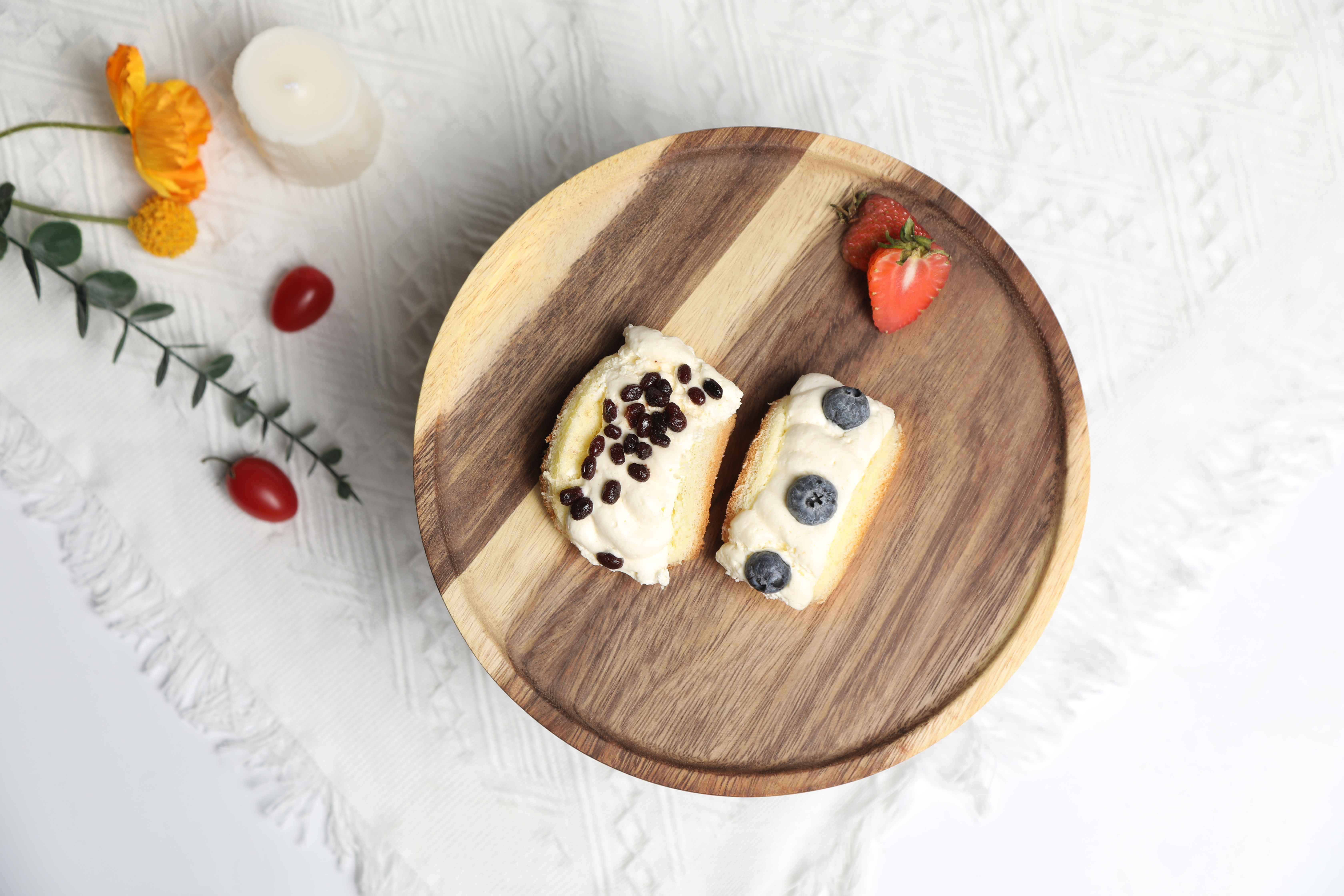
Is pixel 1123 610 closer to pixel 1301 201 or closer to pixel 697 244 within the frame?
pixel 1301 201

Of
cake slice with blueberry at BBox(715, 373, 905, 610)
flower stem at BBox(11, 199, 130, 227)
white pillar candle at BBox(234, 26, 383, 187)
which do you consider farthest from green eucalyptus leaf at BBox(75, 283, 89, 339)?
cake slice with blueberry at BBox(715, 373, 905, 610)

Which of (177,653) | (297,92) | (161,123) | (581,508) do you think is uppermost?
(297,92)

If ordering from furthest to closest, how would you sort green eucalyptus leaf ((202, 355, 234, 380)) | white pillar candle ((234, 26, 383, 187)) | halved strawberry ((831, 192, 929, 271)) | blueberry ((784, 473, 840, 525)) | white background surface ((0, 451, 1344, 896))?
white background surface ((0, 451, 1344, 896))
green eucalyptus leaf ((202, 355, 234, 380))
white pillar candle ((234, 26, 383, 187))
halved strawberry ((831, 192, 929, 271))
blueberry ((784, 473, 840, 525))

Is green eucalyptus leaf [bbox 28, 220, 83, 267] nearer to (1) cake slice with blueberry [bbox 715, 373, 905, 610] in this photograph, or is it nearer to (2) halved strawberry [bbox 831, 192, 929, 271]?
(1) cake slice with blueberry [bbox 715, 373, 905, 610]

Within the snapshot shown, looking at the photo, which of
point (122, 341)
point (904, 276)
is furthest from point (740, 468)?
point (122, 341)

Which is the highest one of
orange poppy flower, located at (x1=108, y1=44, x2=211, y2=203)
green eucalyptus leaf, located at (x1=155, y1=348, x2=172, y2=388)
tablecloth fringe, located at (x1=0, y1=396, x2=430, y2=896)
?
orange poppy flower, located at (x1=108, y1=44, x2=211, y2=203)

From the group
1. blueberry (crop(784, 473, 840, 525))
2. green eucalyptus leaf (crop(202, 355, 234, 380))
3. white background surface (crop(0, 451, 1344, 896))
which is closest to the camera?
blueberry (crop(784, 473, 840, 525))

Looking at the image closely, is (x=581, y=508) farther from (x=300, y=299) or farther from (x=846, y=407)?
(x=300, y=299)
